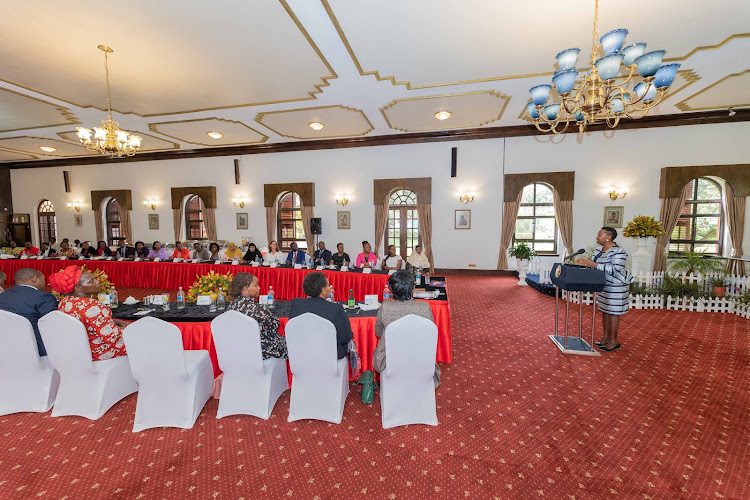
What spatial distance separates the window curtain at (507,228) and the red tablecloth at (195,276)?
194 inches

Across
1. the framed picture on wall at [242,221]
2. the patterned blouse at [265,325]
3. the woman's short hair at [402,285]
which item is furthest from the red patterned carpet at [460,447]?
the framed picture on wall at [242,221]

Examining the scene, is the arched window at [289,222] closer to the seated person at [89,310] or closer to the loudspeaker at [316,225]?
the loudspeaker at [316,225]

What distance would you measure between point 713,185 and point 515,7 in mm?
8626

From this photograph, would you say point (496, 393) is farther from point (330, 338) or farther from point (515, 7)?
point (515, 7)

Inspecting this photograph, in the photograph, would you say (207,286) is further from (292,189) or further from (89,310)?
(292,189)

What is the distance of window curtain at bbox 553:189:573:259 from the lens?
883 cm

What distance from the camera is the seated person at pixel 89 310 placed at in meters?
2.63

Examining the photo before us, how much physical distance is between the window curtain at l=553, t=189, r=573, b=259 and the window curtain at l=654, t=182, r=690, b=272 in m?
1.99

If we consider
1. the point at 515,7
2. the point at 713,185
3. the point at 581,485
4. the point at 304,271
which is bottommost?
the point at 581,485

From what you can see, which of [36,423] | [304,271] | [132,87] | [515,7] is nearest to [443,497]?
[36,423]

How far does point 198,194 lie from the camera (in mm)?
11602

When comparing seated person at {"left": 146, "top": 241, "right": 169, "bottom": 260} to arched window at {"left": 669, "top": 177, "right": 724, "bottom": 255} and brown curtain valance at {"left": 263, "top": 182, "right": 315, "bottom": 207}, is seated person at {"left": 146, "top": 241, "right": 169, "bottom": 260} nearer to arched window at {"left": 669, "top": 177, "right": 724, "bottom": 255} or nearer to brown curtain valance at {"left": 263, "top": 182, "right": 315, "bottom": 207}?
brown curtain valance at {"left": 263, "top": 182, "right": 315, "bottom": 207}

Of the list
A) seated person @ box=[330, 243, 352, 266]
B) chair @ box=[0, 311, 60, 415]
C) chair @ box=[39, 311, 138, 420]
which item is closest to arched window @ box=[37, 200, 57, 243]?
seated person @ box=[330, 243, 352, 266]

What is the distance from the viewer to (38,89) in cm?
584
